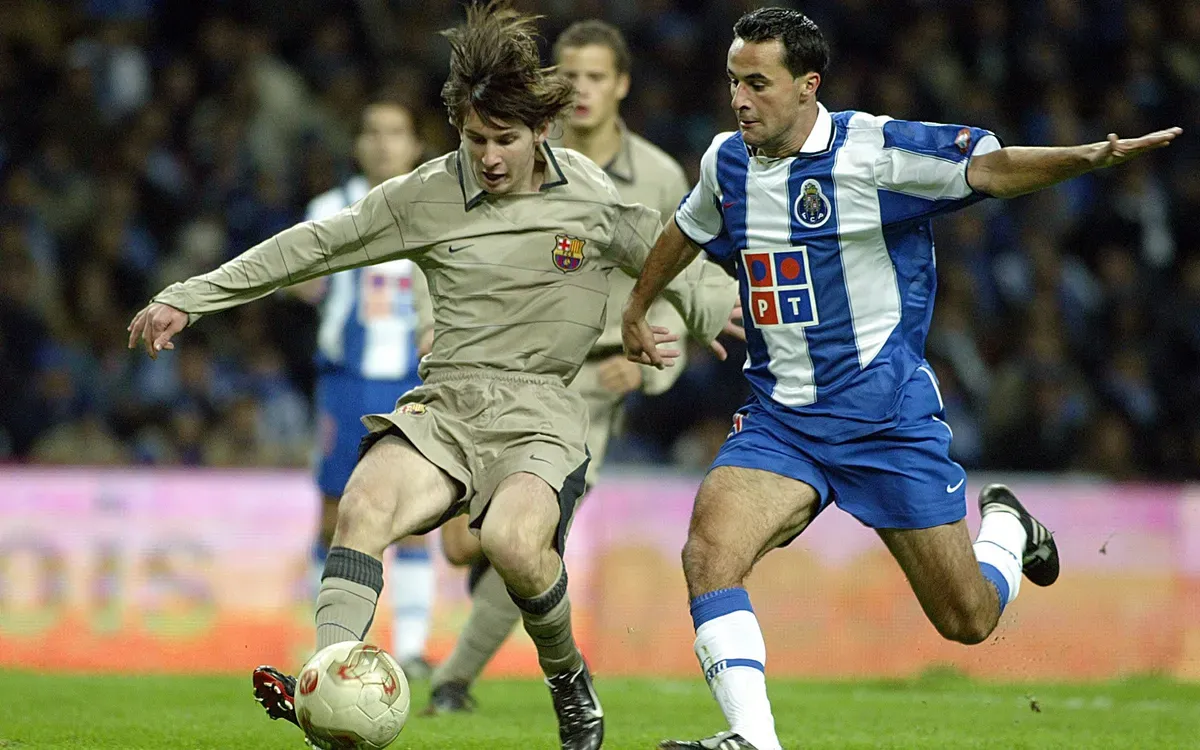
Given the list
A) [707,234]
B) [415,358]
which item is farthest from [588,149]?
[707,234]

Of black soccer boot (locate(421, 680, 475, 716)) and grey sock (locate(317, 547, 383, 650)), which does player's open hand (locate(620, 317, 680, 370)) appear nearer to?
grey sock (locate(317, 547, 383, 650))

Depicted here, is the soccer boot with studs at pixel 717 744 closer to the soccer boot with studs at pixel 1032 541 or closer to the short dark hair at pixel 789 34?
the soccer boot with studs at pixel 1032 541

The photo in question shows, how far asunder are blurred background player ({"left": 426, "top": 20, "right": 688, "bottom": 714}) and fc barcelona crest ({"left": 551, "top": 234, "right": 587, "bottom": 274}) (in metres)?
1.46

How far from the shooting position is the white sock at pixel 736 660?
15.3 feet

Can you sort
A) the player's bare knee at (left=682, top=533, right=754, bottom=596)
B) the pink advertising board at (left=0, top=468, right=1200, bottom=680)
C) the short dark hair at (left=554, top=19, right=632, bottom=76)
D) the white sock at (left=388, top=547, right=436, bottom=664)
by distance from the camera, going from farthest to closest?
1. the pink advertising board at (left=0, top=468, right=1200, bottom=680)
2. the white sock at (left=388, top=547, right=436, bottom=664)
3. the short dark hair at (left=554, top=19, right=632, bottom=76)
4. the player's bare knee at (left=682, top=533, right=754, bottom=596)

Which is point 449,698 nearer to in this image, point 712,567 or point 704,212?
point 712,567

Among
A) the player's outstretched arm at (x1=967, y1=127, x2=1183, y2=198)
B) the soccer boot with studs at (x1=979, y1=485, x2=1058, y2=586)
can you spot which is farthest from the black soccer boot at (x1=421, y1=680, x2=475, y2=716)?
the player's outstretched arm at (x1=967, y1=127, x2=1183, y2=198)

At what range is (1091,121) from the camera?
14.1 meters

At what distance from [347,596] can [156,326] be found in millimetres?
996

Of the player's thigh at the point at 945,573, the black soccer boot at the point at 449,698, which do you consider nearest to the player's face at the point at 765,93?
the player's thigh at the point at 945,573

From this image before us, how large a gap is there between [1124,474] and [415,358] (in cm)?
565

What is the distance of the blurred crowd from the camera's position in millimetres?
11203

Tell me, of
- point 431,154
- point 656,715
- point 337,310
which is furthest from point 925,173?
point 431,154

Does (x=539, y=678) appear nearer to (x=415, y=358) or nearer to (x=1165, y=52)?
(x=415, y=358)
